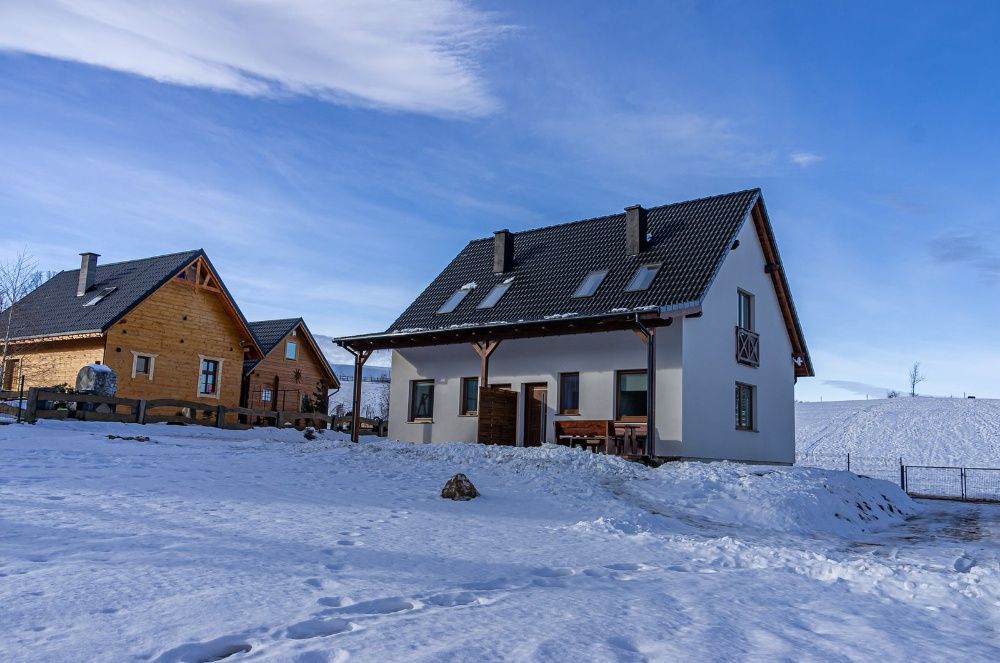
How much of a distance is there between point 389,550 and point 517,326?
13164mm

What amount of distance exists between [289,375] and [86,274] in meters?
10.8

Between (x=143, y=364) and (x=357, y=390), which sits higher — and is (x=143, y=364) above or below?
above

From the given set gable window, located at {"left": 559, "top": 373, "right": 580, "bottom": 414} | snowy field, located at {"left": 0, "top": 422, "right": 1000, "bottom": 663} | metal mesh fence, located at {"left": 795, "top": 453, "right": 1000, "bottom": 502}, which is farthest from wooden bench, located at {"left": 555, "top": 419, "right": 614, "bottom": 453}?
metal mesh fence, located at {"left": 795, "top": 453, "right": 1000, "bottom": 502}

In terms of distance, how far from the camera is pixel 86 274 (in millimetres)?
31359

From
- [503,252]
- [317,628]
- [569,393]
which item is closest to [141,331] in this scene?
[503,252]

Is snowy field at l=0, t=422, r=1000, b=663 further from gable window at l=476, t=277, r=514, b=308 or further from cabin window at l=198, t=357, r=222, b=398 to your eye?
cabin window at l=198, t=357, r=222, b=398

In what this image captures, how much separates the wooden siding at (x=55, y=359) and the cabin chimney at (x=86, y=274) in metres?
2.70

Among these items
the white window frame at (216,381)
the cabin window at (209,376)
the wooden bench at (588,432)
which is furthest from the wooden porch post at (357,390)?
the cabin window at (209,376)

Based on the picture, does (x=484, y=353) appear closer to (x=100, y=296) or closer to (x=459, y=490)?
(x=459, y=490)

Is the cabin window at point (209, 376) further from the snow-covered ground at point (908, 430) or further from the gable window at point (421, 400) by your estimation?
the snow-covered ground at point (908, 430)

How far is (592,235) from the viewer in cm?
2392

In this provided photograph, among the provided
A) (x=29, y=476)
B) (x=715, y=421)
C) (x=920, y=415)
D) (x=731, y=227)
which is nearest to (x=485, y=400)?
(x=715, y=421)

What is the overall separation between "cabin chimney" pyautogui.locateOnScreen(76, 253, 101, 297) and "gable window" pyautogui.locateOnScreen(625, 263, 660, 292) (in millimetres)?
22384

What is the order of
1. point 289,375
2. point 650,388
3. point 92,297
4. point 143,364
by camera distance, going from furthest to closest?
point 289,375 → point 92,297 → point 143,364 → point 650,388
